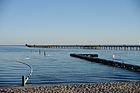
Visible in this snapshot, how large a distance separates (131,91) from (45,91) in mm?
5556

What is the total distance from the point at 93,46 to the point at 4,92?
147061mm

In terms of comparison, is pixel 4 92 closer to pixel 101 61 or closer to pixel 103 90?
pixel 103 90

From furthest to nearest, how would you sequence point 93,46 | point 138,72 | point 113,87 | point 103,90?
point 93,46 < point 138,72 < point 113,87 < point 103,90

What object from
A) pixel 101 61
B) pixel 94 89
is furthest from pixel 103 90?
pixel 101 61

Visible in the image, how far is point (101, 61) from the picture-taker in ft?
182

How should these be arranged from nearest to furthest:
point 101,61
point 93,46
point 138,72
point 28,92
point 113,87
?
point 28,92, point 113,87, point 138,72, point 101,61, point 93,46

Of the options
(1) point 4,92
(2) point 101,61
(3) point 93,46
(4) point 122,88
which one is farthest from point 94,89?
(3) point 93,46

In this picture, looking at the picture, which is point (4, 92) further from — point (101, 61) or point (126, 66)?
point (101, 61)

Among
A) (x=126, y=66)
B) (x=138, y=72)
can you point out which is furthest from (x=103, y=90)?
(x=126, y=66)

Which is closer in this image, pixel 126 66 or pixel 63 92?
pixel 63 92

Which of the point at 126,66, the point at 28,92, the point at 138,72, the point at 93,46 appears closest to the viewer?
the point at 28,92

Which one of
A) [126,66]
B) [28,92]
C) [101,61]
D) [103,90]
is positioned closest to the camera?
[28,92]

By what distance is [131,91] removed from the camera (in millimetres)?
18266

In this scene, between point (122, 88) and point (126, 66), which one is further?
point (126, 66)
